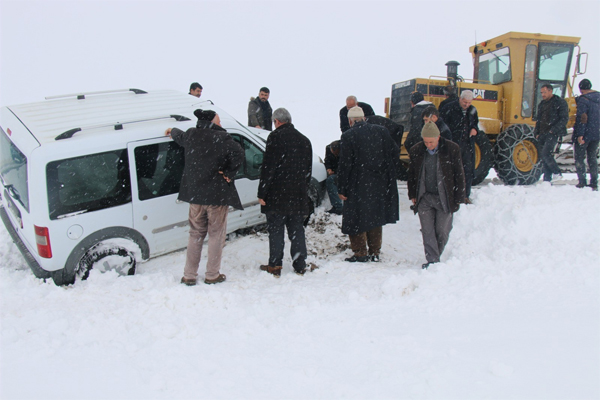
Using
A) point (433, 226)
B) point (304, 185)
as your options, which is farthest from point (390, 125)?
point (304, 185)

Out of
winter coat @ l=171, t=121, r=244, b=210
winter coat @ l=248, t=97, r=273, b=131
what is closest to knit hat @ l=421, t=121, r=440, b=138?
winter coat @ l=171, t=121, r=244, b=210

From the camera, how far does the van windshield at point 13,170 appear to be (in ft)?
13.7

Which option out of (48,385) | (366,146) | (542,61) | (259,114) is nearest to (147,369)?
(48,385)

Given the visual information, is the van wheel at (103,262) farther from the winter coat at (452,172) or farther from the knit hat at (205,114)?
the winter coat at (452,172)

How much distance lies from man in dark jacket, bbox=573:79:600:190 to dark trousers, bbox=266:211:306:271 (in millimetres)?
5422

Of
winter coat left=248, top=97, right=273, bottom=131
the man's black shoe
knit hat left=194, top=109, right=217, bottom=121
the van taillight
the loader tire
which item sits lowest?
the man's black shoe

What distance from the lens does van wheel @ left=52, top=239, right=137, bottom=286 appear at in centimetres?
421

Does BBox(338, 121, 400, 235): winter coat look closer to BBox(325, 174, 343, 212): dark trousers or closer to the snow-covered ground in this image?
the snow-covered ground

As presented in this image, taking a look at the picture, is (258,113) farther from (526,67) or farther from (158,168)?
(526,67)

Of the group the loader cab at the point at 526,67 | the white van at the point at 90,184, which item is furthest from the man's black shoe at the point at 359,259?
the loader cab at the point at 526,67

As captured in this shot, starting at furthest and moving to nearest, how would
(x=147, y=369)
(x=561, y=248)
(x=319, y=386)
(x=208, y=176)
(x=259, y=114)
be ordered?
(x=259, y=114), (x=561, y=248), (x=208, y=176), (x=147, y=369), (x=319, y=386)

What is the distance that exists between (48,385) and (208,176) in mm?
2230

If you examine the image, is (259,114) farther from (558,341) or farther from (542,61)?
(558,341)

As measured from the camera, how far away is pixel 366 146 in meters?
4.84
